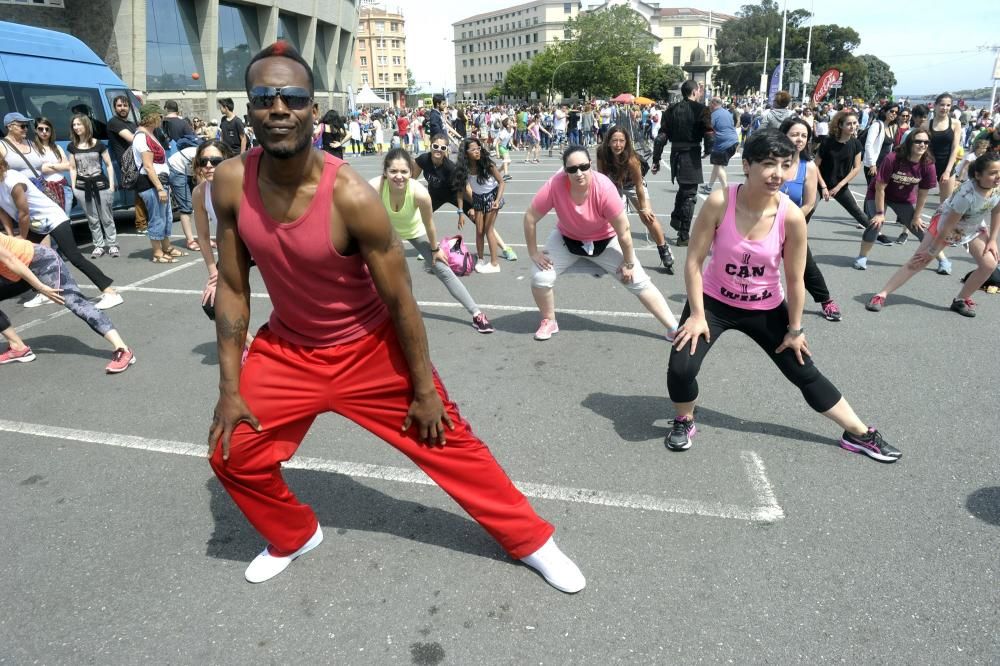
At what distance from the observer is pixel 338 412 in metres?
2.50

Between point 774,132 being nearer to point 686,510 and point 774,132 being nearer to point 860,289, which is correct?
point 686,510

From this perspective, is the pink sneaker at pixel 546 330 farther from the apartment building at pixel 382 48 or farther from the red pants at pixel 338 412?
the apartment building at pixel 382 48

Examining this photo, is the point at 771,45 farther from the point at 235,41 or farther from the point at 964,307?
the point at 964,307

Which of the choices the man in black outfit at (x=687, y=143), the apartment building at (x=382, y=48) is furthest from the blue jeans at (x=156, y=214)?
the apartment building at (x=382, y=48)

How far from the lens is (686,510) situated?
3168 millimetres

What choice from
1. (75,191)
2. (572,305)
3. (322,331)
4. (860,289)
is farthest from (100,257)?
(860,289)

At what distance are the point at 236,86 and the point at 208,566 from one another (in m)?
39.2

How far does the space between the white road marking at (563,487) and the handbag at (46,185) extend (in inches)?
163

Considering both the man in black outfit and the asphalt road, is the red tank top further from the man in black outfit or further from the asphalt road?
the man in black outfit

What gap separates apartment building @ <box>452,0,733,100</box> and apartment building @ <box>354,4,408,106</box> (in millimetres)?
16345

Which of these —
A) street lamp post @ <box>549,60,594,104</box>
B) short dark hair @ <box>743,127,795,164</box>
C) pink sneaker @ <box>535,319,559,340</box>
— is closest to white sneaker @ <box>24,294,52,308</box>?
pink sneaker @ <box>535,319,559,340</box>

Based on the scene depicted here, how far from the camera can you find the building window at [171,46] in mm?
30469

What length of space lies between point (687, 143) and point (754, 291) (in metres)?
6.15

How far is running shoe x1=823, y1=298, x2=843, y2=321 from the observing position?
19.5 ft
